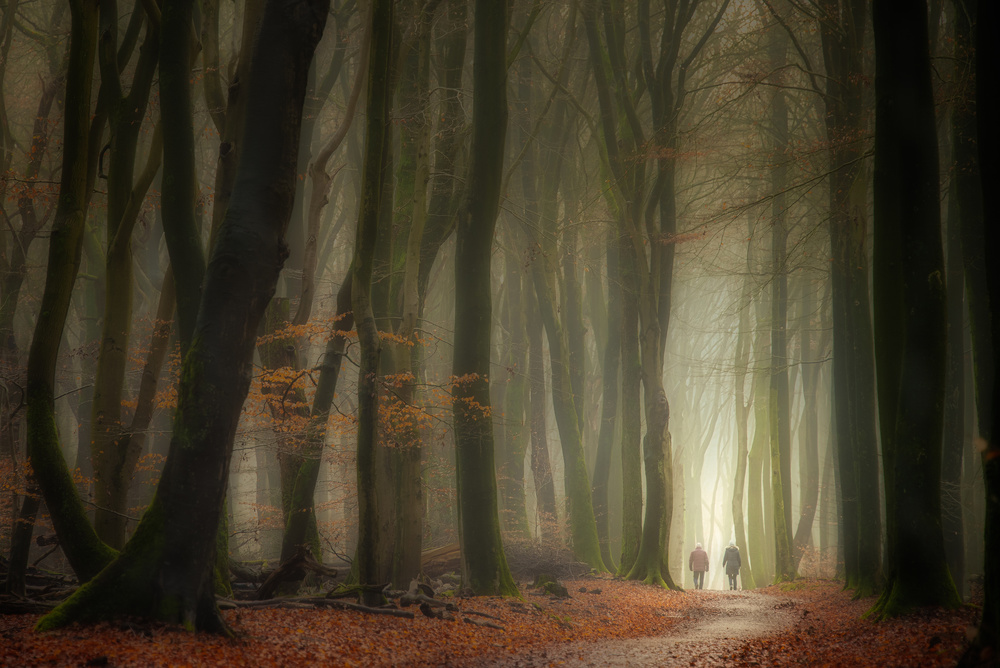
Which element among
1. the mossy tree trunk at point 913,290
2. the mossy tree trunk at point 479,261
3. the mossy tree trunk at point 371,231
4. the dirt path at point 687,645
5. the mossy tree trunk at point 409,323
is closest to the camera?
the dirt path at point 687,645

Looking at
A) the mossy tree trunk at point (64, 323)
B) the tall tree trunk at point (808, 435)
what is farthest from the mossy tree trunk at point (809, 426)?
the mossy tree trunk at point (64, 323)

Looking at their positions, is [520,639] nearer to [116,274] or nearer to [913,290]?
[913,290]

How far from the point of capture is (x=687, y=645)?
7492 mm

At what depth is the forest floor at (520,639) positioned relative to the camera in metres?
5.07

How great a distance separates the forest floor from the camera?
16.6 feet

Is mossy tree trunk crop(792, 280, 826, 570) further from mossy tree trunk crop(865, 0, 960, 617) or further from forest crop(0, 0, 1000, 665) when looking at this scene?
mossy tree trunk crop(865, 0, 960, 617)

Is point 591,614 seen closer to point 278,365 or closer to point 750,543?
point 278,365

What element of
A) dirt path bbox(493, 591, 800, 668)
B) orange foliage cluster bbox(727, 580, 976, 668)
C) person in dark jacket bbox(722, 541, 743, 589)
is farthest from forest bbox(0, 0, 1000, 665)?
person in dark jacket bbox(722, 541, 743, 589)

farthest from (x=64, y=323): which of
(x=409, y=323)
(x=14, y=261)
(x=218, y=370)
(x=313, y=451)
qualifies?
(x=14, y=261)

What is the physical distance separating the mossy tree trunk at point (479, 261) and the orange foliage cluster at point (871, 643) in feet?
14.9

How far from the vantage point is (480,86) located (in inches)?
430

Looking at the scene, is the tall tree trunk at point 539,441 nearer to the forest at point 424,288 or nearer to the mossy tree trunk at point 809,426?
the forest at point 424,288

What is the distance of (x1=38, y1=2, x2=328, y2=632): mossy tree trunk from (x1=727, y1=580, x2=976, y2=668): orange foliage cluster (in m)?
A: 5.12

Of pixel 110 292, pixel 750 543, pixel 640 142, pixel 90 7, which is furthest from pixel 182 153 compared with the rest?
pixel 750 543
